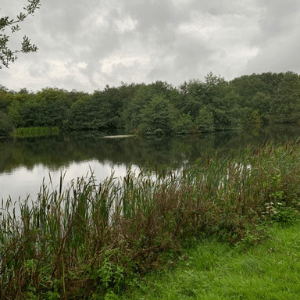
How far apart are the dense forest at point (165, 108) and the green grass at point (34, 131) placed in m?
1.26

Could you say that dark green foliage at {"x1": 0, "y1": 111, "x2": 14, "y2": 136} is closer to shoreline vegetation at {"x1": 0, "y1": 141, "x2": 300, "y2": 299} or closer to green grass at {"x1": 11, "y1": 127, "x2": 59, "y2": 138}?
green grass at {"x1": 11, "y1": 127, "x2": 59, "y2": 138}

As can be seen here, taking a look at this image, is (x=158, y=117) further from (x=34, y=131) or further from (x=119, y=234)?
(x=119, y=234)

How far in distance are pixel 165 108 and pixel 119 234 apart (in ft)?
113

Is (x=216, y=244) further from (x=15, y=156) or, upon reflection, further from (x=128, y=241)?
(x=15, y=156)

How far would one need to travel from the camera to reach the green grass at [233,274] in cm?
295

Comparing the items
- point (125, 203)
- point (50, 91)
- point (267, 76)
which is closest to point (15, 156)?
point (125, 203)

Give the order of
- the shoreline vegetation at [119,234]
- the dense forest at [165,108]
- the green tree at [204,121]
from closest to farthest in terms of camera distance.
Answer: the shoreline vegetation at [119,234] < the dense forest at [165,108] < the green tree at [204,121]

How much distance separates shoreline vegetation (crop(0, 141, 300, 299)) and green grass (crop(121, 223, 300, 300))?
0.19m

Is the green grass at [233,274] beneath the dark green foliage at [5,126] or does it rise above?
beneath

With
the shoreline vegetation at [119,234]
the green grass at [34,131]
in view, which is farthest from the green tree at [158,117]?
the shoreline vegetation at [119,234]

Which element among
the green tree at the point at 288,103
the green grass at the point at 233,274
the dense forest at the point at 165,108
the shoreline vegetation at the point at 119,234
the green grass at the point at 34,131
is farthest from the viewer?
the green tree at the point at 288,103

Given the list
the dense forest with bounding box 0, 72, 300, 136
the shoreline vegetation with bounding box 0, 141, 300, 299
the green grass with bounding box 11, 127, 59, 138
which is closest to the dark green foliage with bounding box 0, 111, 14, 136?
the dense forest with bounding box 0, 72, 300, 136

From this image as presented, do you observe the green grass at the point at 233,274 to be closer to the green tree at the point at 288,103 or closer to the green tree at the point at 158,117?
the green tree at the point at 158,117

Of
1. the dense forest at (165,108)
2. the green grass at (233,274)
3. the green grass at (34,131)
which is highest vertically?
the dense forest at (165,108)
